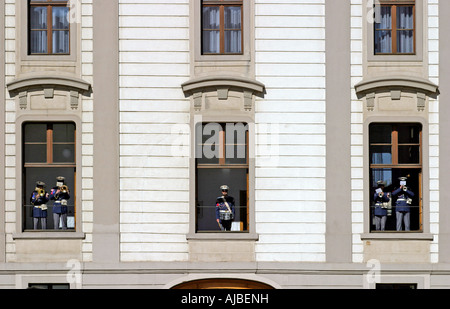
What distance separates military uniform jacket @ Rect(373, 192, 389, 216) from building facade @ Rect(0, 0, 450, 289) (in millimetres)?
76

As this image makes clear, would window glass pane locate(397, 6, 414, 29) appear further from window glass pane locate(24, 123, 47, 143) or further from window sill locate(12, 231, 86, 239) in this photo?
window sill locate(12, 231, 86, 239)

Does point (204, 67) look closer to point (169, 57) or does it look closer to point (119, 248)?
point (169, 57)

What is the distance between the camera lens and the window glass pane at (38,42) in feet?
74.5

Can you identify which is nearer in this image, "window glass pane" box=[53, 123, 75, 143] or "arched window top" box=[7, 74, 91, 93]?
"arched window top" box=[7, 74, 91, 93]

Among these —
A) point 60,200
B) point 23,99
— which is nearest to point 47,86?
point 23,99

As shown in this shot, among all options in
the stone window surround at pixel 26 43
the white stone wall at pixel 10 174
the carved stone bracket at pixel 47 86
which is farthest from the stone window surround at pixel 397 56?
the white stone wall at pixel 10 174

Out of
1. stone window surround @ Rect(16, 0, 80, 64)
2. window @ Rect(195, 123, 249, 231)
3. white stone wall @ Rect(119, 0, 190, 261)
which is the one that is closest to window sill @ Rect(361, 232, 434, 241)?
window @ Rect(195, 123, 249, 231)

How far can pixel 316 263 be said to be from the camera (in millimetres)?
22312

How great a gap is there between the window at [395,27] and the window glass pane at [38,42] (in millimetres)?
7052

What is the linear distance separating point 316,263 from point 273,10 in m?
5.40

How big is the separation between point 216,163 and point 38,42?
459cm

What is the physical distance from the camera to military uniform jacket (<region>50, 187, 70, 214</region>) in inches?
888

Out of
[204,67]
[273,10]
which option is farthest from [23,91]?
[273,10]

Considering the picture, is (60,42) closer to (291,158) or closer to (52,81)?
(52,81)
